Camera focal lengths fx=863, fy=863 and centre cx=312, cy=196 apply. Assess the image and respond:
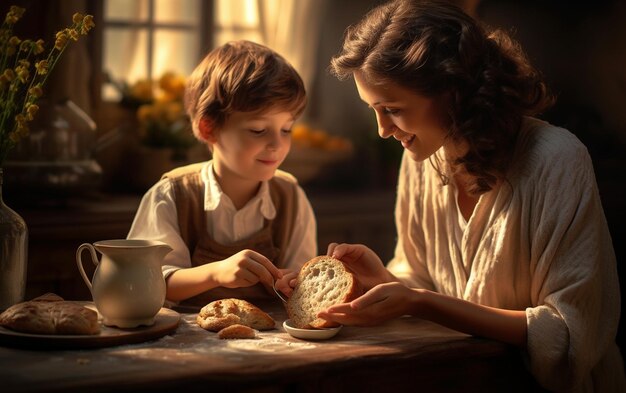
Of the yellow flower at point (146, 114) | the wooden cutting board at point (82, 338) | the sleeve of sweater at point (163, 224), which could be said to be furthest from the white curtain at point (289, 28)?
the wooden cutting board at point (82, 338)

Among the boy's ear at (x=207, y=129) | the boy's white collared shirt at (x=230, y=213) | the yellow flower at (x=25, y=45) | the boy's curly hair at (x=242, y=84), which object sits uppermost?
the yellow flower at (x=25, y=45)

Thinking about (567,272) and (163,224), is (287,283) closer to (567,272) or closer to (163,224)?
(163,224)

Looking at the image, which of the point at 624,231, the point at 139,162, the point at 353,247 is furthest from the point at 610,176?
the point at 139,162

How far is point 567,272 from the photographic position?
77.7 inches

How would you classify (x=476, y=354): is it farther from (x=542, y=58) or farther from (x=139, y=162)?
(x=139, y=162)

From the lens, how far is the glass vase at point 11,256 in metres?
1.97

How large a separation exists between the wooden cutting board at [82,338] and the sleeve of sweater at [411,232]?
887 millimetres

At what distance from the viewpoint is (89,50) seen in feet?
12.3

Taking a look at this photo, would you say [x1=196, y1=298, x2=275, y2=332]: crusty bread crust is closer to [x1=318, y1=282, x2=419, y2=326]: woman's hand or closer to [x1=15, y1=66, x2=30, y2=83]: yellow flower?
[x1=318, y1=282, x2=419, y2=326]: woman's hand

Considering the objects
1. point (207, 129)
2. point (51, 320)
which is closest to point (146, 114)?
point (207, 129)

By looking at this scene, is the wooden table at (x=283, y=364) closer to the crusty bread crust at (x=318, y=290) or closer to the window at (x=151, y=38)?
the crusty bread crust at (x=318, y=290)

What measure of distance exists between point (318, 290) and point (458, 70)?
611 millimetres

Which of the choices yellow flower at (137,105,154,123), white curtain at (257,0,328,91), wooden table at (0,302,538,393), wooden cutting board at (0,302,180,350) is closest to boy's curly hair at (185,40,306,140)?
wooden table at (0,302,538,393)

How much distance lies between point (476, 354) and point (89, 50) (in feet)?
8.24
